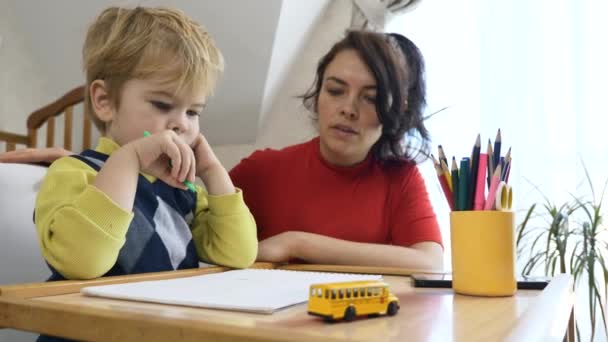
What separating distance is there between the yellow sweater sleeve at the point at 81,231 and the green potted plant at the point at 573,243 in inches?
59.1

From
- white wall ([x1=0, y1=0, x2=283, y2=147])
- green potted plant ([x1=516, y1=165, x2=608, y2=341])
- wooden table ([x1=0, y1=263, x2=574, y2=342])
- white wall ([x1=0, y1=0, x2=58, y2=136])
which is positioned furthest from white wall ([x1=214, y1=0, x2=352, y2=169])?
wooden table ([x1=0, y1=263, x2=574, y2=342])

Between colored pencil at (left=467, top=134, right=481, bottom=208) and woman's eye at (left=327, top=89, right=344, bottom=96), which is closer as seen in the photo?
colored pencil at (left=467, top=134, right=481, bottom=208)

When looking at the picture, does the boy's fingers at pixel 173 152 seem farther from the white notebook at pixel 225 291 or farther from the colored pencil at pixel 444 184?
the colored pencil at pixel 444 184

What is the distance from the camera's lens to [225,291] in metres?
0.51

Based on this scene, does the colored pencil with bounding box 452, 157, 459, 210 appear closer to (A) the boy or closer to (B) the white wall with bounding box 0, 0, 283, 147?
(A) the boy

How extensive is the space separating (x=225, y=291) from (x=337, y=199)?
0.75 m

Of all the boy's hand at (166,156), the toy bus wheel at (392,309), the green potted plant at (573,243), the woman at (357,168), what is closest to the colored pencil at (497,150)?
the toy bus wheel at (392,309)

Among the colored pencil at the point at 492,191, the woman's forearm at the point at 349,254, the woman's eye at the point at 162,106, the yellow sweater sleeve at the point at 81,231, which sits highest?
the woman's eye at the point at 162,106

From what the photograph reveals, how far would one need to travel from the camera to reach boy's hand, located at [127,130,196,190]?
67 cm

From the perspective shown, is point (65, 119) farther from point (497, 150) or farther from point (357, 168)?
point (497, 150)

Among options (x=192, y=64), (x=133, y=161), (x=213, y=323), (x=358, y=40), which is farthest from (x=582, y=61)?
(x=213, y=323)

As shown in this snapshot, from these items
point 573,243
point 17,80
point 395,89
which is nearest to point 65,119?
point 17,80

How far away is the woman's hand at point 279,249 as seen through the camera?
0.90m

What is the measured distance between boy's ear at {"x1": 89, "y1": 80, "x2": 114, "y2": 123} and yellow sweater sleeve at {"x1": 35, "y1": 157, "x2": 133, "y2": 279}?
0.74 ft
